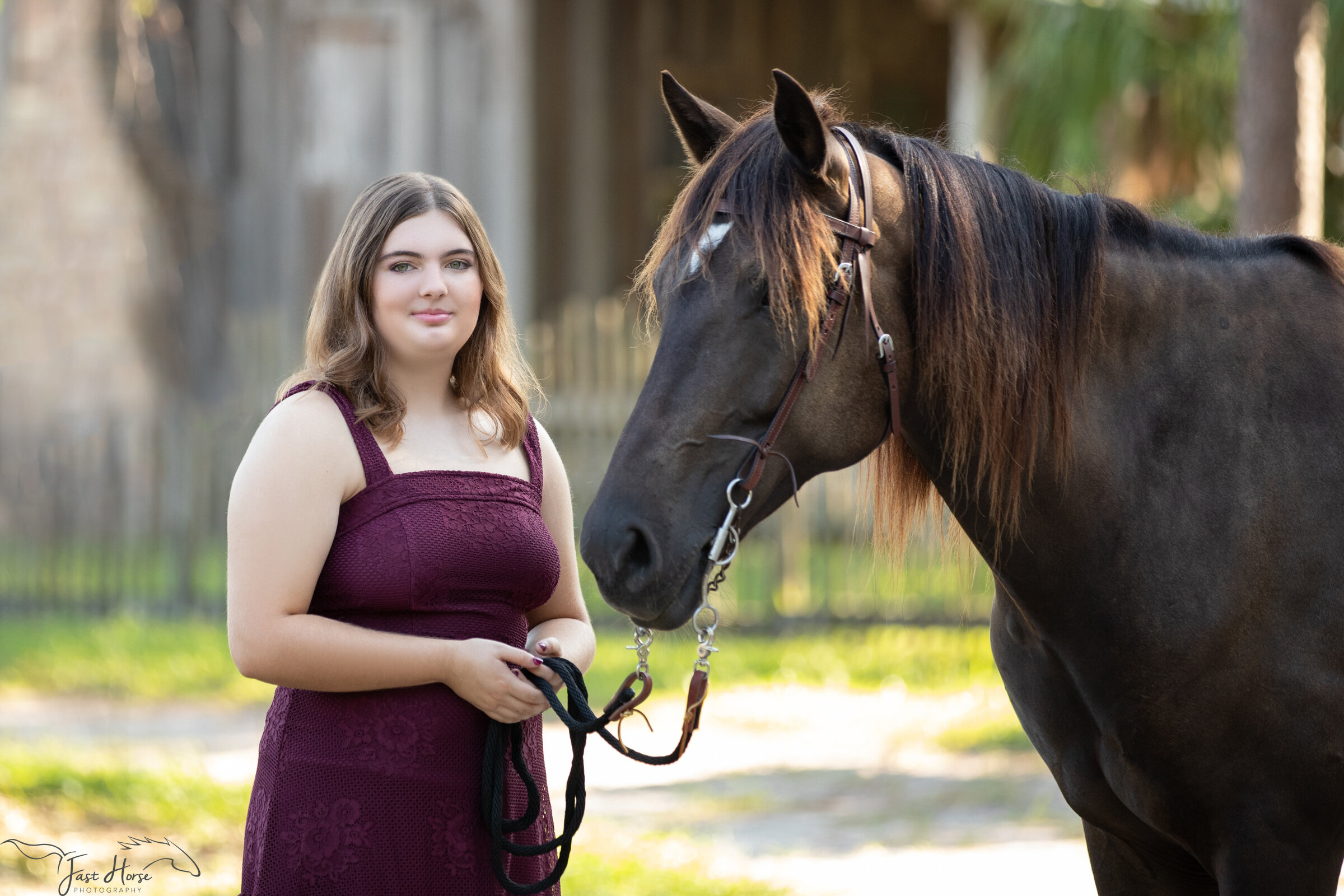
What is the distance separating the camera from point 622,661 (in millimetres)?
7129

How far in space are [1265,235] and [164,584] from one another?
7656 mm

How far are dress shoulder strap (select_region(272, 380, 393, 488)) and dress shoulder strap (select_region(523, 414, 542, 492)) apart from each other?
288 mm

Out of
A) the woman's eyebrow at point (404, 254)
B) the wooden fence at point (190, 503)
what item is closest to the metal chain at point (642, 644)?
the woman's eyebrow at point (404, 254)

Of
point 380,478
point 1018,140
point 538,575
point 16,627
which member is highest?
point 1018,140

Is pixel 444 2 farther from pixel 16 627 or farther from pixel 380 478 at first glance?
pixel 380 478

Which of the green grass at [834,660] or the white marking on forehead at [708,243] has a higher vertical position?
the white marking on forehead at [708,243]

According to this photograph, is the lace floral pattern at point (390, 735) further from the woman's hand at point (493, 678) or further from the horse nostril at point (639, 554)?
the horse nostril at point (639, 554)

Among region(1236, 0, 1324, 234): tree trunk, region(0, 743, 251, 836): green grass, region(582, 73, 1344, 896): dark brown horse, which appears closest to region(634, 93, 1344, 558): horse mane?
region(582, 73, 1344, 896): dark brown horse

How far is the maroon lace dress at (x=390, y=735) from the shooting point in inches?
72.7

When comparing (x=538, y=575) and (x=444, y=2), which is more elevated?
(x=444, y=2)

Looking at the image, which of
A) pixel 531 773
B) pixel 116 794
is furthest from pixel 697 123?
pixel 116 794

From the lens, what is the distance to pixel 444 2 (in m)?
9.66

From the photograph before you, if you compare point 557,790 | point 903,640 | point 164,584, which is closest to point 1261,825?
point 557,790

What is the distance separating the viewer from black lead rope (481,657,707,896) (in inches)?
74.6
